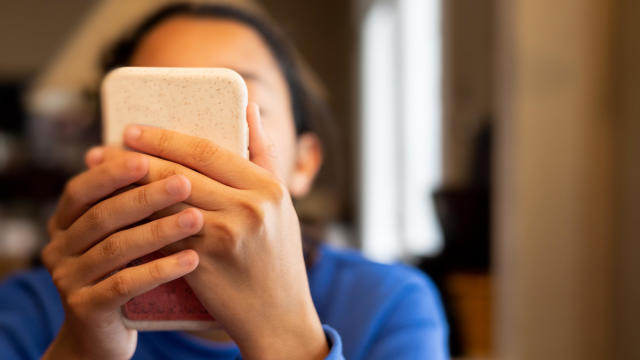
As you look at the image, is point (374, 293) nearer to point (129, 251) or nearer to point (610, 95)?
point (129, 251)

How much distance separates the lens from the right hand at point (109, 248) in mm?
276

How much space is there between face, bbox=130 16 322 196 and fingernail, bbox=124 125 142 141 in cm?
11

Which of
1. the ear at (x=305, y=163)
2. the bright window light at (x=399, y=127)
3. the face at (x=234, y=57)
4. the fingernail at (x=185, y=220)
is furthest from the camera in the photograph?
the bright window light at (x=399, y=127)

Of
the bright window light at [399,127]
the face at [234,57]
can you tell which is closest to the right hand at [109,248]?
the face at [234,57]

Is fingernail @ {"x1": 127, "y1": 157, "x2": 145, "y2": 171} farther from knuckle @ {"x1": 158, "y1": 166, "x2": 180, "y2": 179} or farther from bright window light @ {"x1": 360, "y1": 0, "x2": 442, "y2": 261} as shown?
bright window light @ {"x1": 360, "y1": 0, "x2": 442, "y2": 261}

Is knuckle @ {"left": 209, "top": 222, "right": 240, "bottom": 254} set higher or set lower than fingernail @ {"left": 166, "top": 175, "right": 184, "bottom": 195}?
lower

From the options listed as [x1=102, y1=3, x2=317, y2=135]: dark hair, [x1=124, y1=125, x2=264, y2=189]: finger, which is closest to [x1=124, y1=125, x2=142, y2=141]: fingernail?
[x1=124, y1=125, x2=264, y2=189]: finger

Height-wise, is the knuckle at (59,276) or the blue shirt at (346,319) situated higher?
the knuckle at (59,276)

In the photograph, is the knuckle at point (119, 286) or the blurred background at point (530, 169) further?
the blurred background at point (530, 169)

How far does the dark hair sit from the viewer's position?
50 cm

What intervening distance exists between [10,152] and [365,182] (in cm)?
292

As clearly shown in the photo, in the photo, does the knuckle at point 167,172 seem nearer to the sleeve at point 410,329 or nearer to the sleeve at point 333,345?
the sleeve at point 333,345

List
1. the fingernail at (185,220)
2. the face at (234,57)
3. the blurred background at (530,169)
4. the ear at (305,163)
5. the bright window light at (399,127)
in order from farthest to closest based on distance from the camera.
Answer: the bright window light at (399,127)
the blurred background at (530,169)
the ear at (305,163)
the face at (234,57)
the fingernail at (185,220)

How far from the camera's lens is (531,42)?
1.06 metres
